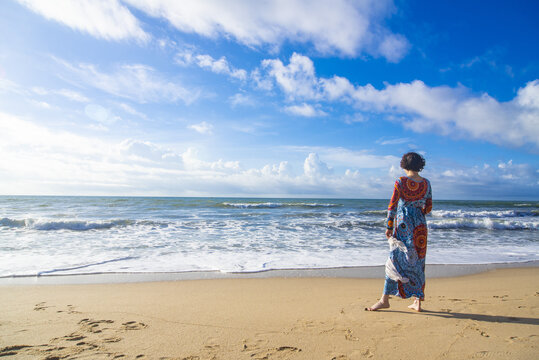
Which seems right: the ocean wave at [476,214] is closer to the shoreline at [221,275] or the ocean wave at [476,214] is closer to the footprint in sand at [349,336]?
the shoreline at [221,275]

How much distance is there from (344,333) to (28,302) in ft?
14.1

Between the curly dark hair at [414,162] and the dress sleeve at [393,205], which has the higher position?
the curly dark hair at [414,162]

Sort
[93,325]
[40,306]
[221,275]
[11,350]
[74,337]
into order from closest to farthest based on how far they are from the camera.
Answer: [11,350], [74,337], [93,325], [40,306], [221,275]

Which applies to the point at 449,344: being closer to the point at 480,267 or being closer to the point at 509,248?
the point at 480,267

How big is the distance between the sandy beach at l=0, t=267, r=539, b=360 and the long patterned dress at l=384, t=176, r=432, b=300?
36cm

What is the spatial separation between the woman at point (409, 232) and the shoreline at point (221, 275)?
2197mm

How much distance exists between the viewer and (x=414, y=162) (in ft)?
11.4

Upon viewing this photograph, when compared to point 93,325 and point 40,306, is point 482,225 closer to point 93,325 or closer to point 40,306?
point 93,325

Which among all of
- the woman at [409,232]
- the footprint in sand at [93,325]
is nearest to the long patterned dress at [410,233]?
the woman at [409,232]

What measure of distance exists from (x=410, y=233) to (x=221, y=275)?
363 centimetres

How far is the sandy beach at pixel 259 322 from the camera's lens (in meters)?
2.47

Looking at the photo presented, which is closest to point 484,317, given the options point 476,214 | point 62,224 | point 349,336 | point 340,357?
point 349,336

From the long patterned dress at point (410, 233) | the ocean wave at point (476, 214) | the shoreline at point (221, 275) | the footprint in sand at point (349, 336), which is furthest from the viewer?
the ocean wave at point (476, 214)

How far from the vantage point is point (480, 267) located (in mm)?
6477
